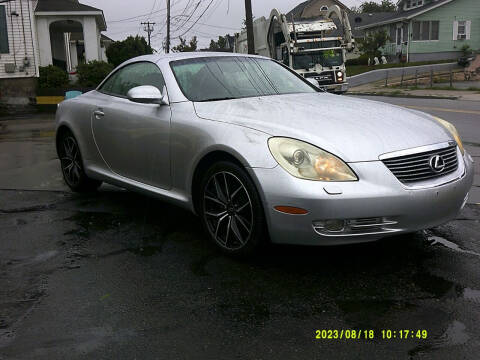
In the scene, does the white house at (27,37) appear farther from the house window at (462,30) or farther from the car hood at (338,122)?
the house window at (462,30)

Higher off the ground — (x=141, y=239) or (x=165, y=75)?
(x=165, y=75)

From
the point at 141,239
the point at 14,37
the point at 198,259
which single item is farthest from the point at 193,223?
the point at 14,37

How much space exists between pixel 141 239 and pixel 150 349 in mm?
1858

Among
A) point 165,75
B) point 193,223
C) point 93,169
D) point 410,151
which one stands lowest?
point 193,223

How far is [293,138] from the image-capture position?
3.56 metres

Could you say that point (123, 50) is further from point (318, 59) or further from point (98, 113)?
point (98, 113)

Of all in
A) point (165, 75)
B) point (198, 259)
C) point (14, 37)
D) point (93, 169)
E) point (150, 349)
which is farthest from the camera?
point (14, 37)

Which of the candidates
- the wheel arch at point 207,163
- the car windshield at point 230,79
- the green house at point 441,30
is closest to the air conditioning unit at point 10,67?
the car windshield at point 230,79

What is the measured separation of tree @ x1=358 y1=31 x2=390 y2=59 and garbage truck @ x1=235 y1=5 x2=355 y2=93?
61.2ft

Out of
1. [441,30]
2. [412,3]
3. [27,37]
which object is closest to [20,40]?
[27,37]

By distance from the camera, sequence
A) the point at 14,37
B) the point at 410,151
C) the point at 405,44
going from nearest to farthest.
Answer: the point at 410,151, the point at 14,37, the point at 405,44

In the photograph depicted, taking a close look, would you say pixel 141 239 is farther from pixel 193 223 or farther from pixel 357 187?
pixel 357 187

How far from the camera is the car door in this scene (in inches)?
178
